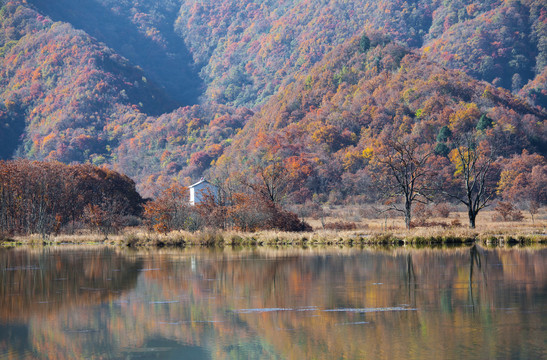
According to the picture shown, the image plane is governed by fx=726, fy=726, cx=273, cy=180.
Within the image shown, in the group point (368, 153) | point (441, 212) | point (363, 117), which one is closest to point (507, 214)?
point (441, 212)

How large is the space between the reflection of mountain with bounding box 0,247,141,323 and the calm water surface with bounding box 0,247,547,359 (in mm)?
76

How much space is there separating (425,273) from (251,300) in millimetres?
8761

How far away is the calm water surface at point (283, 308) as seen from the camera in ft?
58.0

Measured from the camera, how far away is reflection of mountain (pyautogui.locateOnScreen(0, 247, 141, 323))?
2480 cm

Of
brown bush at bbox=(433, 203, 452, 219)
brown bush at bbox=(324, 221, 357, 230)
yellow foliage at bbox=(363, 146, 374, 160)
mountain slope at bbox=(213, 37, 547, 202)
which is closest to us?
brown bush at bbox=(324, 221, 357, 230)

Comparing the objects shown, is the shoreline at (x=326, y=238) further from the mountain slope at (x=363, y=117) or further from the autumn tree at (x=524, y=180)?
the mountain slope at (x=363, y=117)

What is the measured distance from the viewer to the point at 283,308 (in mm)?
22984

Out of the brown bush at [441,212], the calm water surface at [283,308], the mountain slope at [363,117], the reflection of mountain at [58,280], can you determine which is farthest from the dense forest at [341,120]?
the calm water surface at [283,308]

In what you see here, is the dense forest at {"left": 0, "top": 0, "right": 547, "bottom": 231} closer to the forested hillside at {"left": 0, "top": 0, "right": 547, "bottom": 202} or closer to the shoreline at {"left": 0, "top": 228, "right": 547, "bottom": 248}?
the forested hillside at {"left": 0, "top": 0, "right": 547, "bottom": 202}

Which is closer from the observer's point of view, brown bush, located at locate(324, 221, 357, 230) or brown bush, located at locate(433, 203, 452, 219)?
brown bush, located at locate(324, 221, 357, 230)

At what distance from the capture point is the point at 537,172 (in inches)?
3905

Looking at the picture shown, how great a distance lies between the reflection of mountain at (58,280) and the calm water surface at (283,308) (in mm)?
76

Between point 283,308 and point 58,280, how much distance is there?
1308 cm

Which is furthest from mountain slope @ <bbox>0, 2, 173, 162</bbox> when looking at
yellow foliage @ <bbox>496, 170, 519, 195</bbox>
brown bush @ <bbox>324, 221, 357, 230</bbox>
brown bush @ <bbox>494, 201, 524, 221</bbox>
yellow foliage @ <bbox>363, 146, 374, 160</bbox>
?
brown bush @ <bbox>494, 201, 524, 221</bbox>
